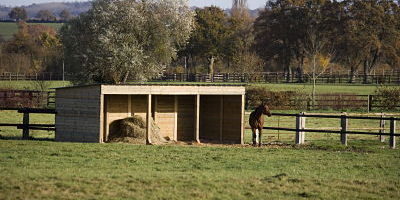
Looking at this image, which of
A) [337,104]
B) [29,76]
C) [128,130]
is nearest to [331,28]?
[337,104]

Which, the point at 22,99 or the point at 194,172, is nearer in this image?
the point at 194,172

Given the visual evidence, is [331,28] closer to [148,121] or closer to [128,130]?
[128,130]

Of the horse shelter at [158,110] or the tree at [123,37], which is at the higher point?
the tree at [123,37]

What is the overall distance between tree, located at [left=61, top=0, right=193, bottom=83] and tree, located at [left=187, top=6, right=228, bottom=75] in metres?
28.3

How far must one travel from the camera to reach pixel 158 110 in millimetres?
23281

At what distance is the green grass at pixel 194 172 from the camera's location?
12.7 meters

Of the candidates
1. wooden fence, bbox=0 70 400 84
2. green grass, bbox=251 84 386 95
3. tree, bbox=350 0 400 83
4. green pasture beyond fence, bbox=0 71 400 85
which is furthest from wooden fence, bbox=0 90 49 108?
tree, bbox=350 0 400 83

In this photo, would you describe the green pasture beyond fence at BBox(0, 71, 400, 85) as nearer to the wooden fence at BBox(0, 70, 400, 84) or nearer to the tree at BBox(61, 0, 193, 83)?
the wooden fence at BBox(0, 70, 400, 84)

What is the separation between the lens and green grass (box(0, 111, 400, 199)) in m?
12.7

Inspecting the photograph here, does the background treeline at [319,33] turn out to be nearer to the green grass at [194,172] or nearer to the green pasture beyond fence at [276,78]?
the green pasture beyond fence at [276,78]

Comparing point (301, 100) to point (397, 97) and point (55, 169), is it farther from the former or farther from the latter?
point (55, 169)

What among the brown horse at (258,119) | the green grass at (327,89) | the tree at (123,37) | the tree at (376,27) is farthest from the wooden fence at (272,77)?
the brown horse at (258,119)

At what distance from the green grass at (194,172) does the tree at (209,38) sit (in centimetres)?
5989

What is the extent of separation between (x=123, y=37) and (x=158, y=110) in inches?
1049
